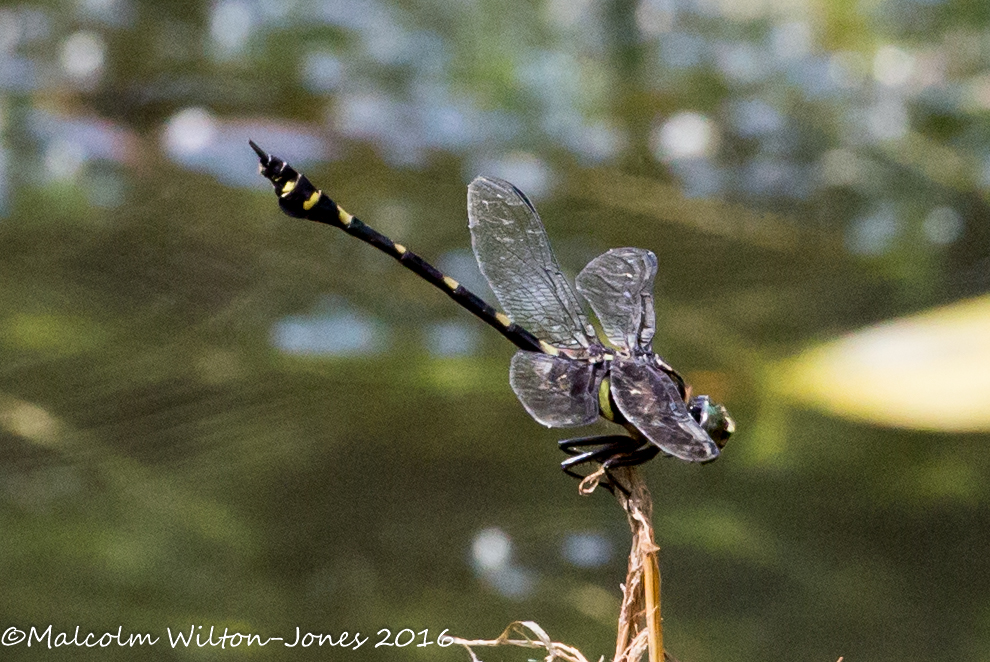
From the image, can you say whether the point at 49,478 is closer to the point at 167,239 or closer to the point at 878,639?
the point at 167,239

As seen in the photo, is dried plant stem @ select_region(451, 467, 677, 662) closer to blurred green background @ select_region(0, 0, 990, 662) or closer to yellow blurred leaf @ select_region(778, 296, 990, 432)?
blurred green background @ select_region(0, 0, 990, 662)

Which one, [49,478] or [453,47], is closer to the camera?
[49,478]

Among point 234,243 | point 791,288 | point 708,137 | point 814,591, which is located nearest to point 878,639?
point 814,591

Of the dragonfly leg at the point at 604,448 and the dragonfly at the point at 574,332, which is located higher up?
the dragonfly at the point at 574,332

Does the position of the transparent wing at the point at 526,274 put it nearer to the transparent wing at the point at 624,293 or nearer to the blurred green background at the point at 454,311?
the transparent wing at the point at 624,293

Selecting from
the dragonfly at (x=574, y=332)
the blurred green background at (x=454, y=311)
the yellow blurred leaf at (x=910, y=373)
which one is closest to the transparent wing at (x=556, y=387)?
the dragonfly at (x=574, y=332)

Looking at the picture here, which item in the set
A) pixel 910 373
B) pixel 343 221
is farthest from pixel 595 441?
pixel 910 373

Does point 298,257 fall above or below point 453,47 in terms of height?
below
